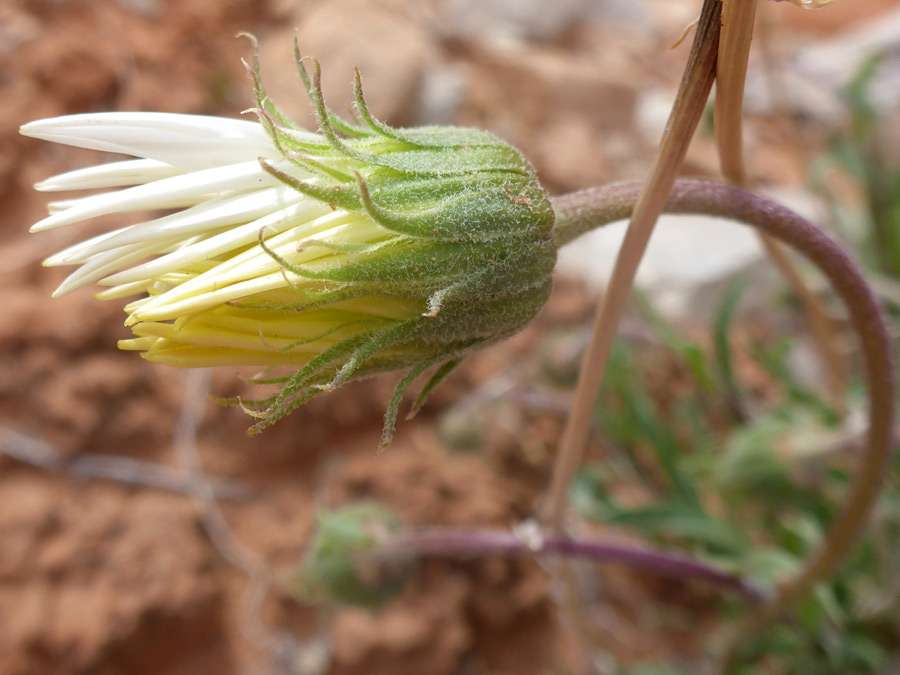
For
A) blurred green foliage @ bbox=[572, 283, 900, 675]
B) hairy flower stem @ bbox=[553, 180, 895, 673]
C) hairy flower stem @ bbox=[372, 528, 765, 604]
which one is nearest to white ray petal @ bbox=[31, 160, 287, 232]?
hairy flower stem @ bbox=[553, 180, 895, 673]

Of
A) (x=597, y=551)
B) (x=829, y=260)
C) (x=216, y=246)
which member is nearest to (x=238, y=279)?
(x=216, y=246)

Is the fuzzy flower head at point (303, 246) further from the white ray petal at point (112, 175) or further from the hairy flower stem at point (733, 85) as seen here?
the hairy flower stem at point (733, 85)

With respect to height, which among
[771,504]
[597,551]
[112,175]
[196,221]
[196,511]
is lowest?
[771,504]

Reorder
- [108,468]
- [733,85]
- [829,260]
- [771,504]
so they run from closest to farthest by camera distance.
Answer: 1. [733,85]
2. [829,260]
3. [771,504]
4. [108,468]

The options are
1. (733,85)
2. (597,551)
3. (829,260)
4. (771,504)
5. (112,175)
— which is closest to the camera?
(733,85)

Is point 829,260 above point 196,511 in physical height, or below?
below

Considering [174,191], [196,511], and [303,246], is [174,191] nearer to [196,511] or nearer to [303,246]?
[303,246]

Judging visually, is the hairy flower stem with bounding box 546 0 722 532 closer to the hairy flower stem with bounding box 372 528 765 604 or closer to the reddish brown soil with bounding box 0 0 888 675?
the hairy flower stem with bounding box 372 528 765 604
